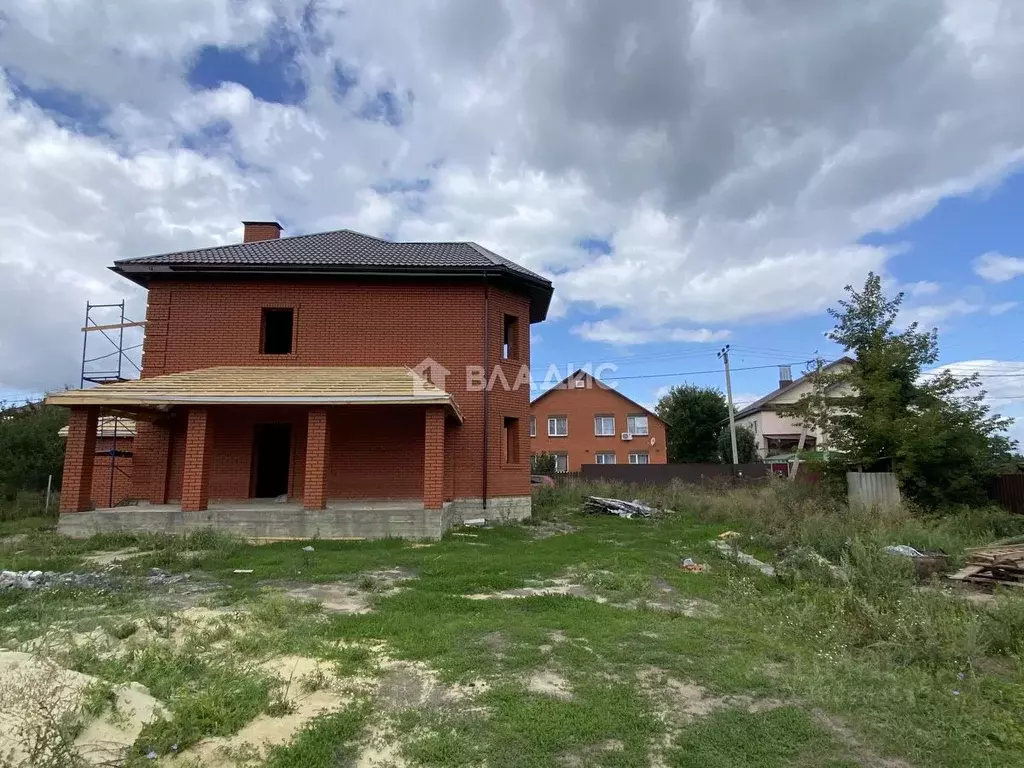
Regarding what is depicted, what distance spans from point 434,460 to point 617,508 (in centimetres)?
724

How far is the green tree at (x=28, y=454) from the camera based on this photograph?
1577 cm

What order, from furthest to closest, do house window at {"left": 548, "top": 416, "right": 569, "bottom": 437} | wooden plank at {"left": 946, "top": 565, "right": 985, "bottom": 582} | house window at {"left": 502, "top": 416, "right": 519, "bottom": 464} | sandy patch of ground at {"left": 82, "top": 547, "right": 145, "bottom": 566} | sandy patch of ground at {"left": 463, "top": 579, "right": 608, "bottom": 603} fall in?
house window at {"left": 548, "top": 416, "right": 569, "bottom": 437}, house window at {"left": 502, "top": 416, "right": 519, "bottom": 464}, sandy patch of ground at {"left": 82, "top": 547, "right": 145, "bottom": 566}, wooden plank at {"left": 946, "top": 565, "right": 985, "bottom": 582}, sandy patch of ground at {"left": 463, "top": 579, "right": 608, "bottom": 603}

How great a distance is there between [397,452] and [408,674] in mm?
9907

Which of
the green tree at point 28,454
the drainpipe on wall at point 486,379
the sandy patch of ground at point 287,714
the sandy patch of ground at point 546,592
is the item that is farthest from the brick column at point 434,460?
the green tree at point 28,454

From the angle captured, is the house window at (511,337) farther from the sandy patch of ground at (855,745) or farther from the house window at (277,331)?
the sandy patch of ground at (855,745)

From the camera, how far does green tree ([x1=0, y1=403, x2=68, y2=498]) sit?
51.8 ft

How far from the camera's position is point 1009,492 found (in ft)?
41.1

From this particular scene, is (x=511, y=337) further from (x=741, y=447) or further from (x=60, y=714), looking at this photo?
(x=741, y=447)

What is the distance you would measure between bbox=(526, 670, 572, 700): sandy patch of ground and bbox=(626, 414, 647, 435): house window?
33.8 metres

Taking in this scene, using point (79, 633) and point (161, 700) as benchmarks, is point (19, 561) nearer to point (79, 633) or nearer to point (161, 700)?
point (79, 633)

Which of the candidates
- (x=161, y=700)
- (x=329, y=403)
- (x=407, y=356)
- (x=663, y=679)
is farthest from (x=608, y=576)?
(x=407, y=356)

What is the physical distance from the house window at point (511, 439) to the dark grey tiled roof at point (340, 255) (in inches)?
153

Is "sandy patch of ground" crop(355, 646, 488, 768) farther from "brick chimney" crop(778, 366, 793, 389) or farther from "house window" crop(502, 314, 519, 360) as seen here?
"brick chimney" crop(778, 366, 793, 389)

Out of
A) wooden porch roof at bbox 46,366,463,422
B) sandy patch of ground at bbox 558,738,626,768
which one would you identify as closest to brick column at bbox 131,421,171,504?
wooden porch roof at bbox 46,366,463,422
